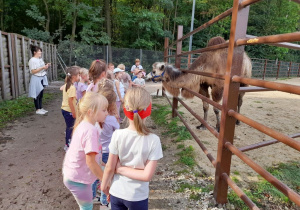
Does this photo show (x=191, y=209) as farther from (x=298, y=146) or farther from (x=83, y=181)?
(x=298, y=146)

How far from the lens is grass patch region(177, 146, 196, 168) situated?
3211 mm

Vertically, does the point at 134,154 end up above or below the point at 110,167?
above

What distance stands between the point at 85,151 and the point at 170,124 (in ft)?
12.0

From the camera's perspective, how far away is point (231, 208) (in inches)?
87.5

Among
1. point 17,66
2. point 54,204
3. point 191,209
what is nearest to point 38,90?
point 17,66

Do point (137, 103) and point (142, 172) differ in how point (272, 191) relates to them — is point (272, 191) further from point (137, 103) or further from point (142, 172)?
point (137, 103)

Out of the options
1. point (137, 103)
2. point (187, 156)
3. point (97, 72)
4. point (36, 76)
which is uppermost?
point (97, 72)

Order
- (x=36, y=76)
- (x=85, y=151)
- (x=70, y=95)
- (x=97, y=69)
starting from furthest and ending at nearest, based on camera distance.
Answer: (x=36, y=76)
(x=70, y=95)
(x=97, y=69)
(x=85, y=151)

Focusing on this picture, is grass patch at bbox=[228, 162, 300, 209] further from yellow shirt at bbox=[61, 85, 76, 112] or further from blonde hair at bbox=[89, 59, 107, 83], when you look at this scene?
yellow shirt at bbox=[61, 85, 76, 112]

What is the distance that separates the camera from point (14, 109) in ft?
20.4

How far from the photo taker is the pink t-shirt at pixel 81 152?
1663mm

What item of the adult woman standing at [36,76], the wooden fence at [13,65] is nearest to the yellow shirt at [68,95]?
the adult woman standing at [36,76]

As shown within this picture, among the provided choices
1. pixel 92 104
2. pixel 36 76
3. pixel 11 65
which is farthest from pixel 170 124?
pixel 11 65

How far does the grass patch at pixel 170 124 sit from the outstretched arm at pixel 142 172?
2750mm
